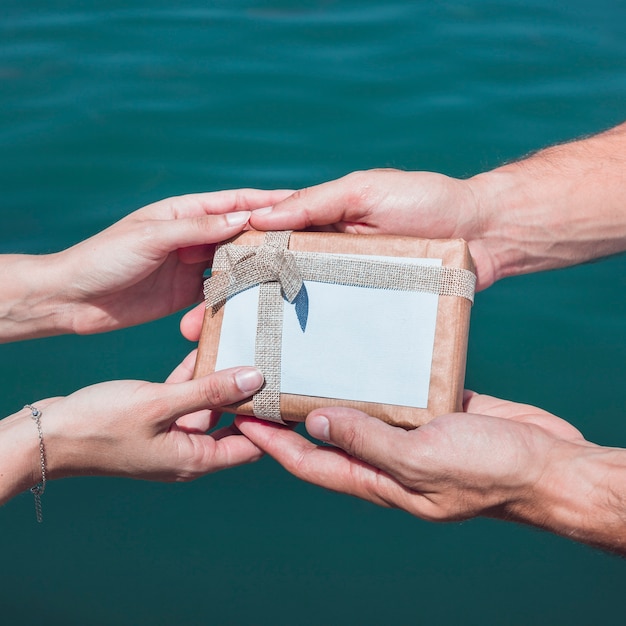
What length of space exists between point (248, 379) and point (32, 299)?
3.54ft

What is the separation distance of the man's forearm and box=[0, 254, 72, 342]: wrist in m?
1.52

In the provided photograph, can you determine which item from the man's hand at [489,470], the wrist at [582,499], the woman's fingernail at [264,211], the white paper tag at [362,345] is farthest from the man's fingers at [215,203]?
the wrist at [582,499]

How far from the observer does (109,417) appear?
6.72 feet

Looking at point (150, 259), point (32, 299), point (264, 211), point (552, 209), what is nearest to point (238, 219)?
point (264, 211)

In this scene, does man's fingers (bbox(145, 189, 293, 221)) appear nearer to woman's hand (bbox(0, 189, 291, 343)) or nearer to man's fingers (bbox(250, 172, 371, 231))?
woman's hand (bbox(0, 189, 291, 343))

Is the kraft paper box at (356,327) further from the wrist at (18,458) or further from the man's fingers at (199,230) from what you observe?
the wrist at (18,458)

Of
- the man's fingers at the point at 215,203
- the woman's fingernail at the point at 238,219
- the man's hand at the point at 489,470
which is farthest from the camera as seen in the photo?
the man's fingers at the point at 215,203

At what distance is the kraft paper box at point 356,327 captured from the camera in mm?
1991

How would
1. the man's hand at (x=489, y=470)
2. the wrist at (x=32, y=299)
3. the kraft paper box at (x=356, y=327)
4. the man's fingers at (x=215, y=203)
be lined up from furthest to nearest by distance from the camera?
the wrist at (x=32, y=299) → the man's fingers at (x=215, y=203) → the kraft paper box at (x=356, y=327) → the man's hand at (x=489, y=470)

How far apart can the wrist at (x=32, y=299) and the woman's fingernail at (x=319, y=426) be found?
113cm

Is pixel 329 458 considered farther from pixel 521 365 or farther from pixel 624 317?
pixel 624 317

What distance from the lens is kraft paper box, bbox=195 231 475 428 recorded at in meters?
1.99

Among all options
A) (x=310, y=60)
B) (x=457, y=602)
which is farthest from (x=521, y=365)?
(x=310, y=60)

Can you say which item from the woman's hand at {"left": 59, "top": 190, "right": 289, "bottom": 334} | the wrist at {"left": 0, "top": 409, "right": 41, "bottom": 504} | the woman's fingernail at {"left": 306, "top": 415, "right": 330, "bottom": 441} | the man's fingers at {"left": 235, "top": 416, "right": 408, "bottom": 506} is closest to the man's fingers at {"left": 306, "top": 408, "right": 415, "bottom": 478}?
the woman's fingernail at {"left": 306, "top": 415, "right": 330, "bottom": 441}
